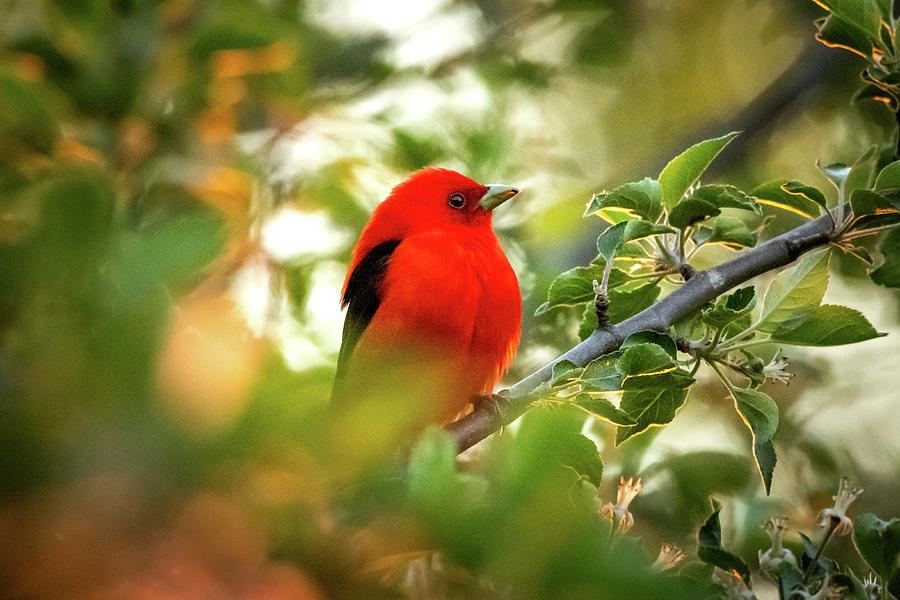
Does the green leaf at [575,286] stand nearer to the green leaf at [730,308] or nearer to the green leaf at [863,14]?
the green leaf at [730,308]

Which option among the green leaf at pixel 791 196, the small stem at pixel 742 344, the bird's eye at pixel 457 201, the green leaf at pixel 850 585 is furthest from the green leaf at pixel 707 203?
the bird's eye at pixel 457 201

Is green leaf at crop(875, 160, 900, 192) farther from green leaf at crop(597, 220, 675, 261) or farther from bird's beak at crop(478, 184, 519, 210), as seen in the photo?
bird's beak at crop(478, 184, 519, 210)

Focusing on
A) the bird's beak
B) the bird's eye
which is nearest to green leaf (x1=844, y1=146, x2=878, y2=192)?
the bird's beak

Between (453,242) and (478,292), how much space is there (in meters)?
0.49

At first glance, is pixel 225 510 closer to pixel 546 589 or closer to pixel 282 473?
pixel 282 473

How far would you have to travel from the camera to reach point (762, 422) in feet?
8.77

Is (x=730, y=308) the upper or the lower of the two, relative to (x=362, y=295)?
upper

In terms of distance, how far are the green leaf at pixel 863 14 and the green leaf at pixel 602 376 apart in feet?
4.64

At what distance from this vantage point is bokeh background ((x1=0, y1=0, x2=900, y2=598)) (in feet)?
2.72

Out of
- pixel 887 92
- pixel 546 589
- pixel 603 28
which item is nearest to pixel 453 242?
pixel 887 92

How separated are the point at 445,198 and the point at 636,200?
260 centimetres

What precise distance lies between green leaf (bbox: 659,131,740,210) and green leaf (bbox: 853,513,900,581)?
3.66ft

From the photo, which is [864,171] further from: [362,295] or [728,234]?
[362,295]

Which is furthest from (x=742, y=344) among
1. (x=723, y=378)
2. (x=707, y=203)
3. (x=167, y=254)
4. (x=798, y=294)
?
(x=167, y=254)
